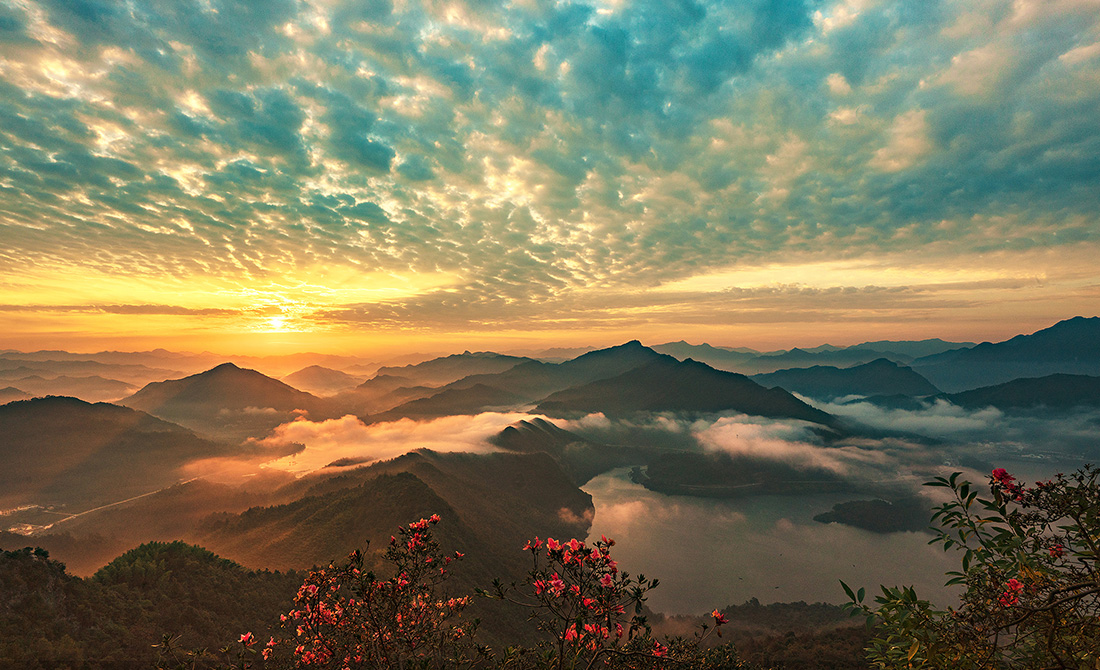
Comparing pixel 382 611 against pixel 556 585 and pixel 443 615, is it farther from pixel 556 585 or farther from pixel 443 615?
pixel 556 585

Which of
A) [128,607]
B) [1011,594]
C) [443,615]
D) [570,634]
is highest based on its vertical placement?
[1011,594]

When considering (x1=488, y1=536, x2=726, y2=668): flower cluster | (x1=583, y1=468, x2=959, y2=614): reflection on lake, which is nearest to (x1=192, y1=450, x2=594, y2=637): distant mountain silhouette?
(x1=583, y1=468, x2=959, y2=614): reflection on lake

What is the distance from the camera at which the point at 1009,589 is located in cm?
829

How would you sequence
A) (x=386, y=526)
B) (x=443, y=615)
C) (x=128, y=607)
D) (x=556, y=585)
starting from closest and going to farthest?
(x=556, y=585) → (x=443, y=615) → (x=128, y=607) → (x=386, y=526)

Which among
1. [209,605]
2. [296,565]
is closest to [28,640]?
[209,605]

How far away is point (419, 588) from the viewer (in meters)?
11.8

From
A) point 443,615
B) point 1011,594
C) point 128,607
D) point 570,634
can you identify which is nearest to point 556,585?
point 570,634

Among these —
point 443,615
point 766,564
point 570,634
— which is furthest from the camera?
point 766,564

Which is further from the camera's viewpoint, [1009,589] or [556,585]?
[556,585]

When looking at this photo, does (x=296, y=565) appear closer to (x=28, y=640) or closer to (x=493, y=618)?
(x=493, y=618)

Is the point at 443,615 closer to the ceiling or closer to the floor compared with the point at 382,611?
closer to the floor

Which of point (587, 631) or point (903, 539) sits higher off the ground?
point (587, 631)

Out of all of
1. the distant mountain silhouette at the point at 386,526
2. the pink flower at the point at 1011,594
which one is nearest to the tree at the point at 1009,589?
the pink flower at the point at 1011,594

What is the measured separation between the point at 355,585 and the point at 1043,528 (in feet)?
49.2
